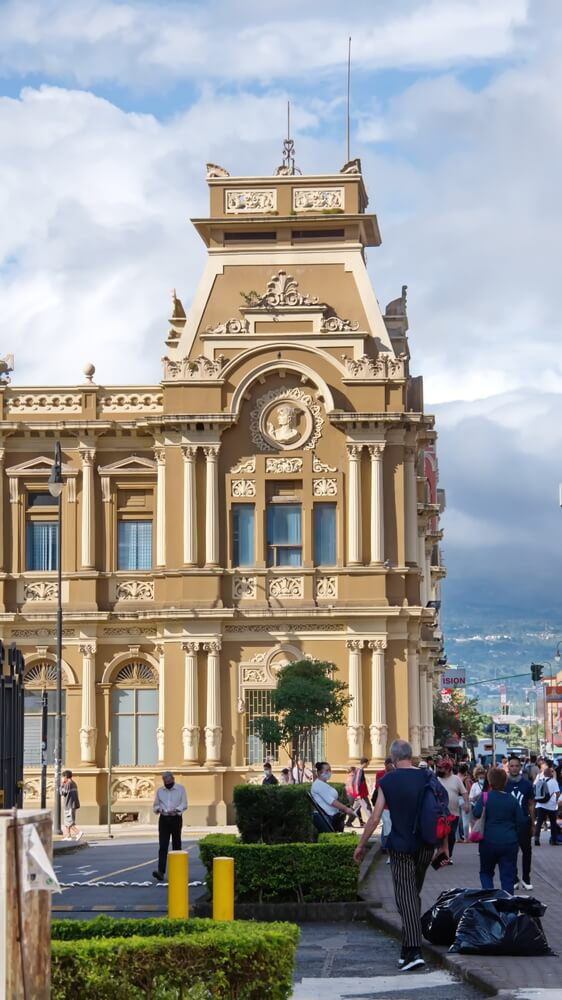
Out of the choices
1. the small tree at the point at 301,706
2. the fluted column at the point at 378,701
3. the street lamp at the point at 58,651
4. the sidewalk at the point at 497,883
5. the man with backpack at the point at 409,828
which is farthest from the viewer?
the fluted column at the point at 378,701

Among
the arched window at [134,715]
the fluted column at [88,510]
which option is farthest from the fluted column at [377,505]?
the fluted column at [88,510]

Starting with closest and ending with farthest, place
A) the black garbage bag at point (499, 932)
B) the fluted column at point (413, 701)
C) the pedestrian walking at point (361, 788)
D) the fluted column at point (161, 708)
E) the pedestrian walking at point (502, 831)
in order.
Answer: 1. the black garbage bag at point (499, 932)
2. the pedestrian walking at point (502, 831)
3. the pedestrian walking at point (361, 788)
4. the fluted column at point (161, 708)
5. the fluted column at point (413, 701)

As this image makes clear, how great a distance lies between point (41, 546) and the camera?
5544 cm

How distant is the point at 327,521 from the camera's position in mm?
54188

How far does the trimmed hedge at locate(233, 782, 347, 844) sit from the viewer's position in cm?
2381

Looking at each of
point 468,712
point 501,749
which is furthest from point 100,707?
point 468,712

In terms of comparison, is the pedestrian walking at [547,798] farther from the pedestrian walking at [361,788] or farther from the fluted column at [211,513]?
the fluted column at [211,513]

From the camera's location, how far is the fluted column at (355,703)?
52438 millimetres

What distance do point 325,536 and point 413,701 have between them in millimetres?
5466

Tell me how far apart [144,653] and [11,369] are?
9928mm

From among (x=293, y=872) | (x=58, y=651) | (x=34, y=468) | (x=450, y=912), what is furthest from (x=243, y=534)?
(x=450, y=912)

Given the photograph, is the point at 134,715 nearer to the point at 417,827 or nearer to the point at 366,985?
the point at 417,827

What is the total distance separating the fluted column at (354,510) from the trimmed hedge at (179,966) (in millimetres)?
40863

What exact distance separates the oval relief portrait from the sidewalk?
1765 cm
